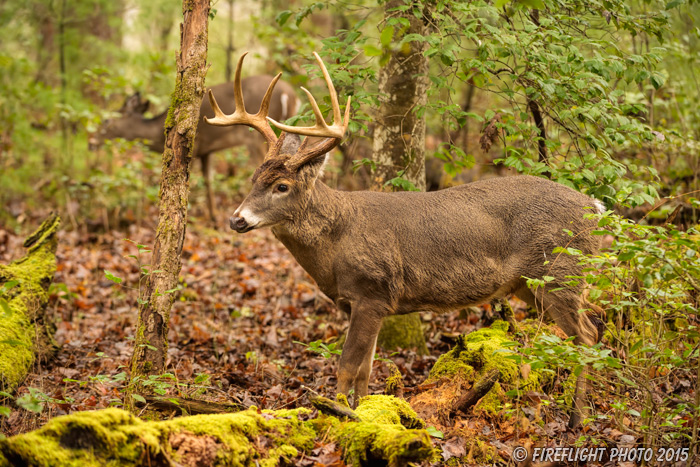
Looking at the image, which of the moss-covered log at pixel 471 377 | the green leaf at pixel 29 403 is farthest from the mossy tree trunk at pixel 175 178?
the moss-covered log at pixel 471 377

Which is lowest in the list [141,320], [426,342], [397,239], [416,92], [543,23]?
[426,342]

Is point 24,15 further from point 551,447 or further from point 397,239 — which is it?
point 551,447

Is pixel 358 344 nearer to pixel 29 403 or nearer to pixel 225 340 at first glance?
pixel 225 340

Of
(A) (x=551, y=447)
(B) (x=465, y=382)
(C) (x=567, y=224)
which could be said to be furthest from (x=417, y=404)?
(C) (x=567, y=224)

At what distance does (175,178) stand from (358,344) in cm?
212

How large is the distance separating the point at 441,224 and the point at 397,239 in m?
0.43

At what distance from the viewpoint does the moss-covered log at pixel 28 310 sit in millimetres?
A: 5141

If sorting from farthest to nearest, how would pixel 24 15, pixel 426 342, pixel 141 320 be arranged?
pixel 24 15 → pixel 426 342 → pixel 141 320

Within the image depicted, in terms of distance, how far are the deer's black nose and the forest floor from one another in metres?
0.90

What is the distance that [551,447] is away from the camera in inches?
166

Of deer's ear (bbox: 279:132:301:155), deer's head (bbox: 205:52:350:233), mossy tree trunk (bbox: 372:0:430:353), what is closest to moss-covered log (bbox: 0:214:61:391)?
deer's head (bbox: 205:52:350:233)

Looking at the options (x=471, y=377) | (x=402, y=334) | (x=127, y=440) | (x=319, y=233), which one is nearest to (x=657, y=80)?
(x=471, y=377)

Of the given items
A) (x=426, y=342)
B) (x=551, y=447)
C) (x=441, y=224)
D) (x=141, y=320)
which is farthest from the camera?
(x=426, y=342)

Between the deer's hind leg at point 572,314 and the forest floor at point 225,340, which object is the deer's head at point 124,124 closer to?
the forest floor at point 225,340
